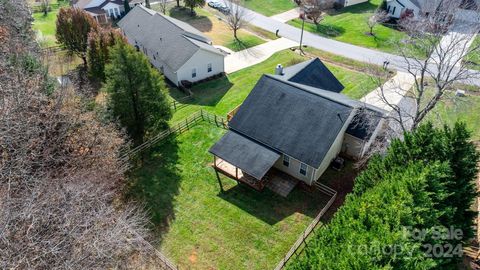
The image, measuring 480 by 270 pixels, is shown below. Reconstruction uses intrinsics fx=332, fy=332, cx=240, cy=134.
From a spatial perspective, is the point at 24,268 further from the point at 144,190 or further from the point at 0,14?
the point at 0,14

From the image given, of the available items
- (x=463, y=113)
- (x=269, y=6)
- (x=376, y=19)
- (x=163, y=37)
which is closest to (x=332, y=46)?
(x=376, y=19)

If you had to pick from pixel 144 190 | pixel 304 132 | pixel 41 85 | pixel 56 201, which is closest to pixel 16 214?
pixel 56 201

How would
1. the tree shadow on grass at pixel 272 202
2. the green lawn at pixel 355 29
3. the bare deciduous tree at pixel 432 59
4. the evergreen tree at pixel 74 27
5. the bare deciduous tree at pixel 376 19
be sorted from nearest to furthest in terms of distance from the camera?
the bare deciduous tree at pixel 432 59, the tree shadow on grass at pixel 272 202, the evergreen tree at pixel 74 27, the green lawn at pixel 355 29, the bare deciduous tree at pixel 376 19

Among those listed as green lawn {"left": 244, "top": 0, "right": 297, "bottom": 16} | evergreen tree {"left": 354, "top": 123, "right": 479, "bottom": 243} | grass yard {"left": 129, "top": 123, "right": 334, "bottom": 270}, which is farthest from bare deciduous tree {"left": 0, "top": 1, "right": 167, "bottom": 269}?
green lawn {"left": 244, "top": 0, "right": 297, "bottom": 16}

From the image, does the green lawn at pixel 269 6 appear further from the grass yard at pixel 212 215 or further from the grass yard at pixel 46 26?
the grass yard at pixel 212 215

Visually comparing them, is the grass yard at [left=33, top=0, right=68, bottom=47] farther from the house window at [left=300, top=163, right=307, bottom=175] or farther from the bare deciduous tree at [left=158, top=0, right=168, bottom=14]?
the house window at [left=300, top=163, right=307, bottom=175]

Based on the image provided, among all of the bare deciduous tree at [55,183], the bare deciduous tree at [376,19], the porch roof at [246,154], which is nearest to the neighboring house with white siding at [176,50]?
the bare deciduous tree at [55,183]
